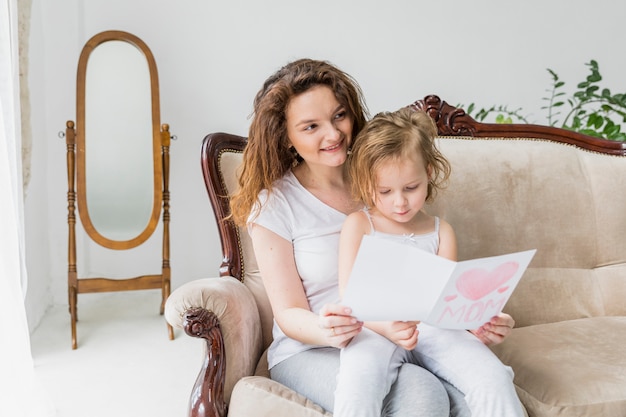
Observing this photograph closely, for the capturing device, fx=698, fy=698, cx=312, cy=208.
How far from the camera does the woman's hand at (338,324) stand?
1.32 metres

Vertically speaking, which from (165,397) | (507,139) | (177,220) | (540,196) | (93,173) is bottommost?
(165,397)

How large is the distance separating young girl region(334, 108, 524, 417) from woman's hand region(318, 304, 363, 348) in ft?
0.16

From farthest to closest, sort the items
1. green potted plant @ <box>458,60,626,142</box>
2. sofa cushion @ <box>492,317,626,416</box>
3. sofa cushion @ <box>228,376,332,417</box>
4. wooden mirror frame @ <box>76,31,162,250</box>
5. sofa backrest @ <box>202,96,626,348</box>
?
wooden mirror frame @ <box>76,31,162,250</box> → green potted plant @ <box>458,60,626,142</box> → sofa backrest @ <box>202,96,626,348</box> → sofa cushion @ <box>492,317,626,416</box> → sofa cushion @ <box>228,376,332,417</box>

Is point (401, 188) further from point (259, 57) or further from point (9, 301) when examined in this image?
point (259, 57)

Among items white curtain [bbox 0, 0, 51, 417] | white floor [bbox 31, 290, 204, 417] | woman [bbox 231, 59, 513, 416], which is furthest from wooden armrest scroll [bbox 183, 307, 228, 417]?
white floor [bbox 31, 290, 204, 417]

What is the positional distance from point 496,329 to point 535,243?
0.71 m

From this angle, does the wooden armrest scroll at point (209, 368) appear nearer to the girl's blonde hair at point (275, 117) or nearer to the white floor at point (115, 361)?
the girl's blonde hair at point (275, 117)

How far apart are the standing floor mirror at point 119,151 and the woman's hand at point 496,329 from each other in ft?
6.82

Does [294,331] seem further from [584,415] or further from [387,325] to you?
[584,415]

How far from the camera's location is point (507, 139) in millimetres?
2170

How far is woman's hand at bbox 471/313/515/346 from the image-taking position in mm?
1410

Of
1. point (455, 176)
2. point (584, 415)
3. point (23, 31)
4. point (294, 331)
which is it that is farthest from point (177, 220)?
point (584, 415)

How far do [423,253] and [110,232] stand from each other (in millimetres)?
2428

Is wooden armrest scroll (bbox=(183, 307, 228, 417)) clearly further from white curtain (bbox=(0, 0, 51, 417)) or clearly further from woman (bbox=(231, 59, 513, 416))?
white curtain (bbox=(0, 0, 51, 417))
